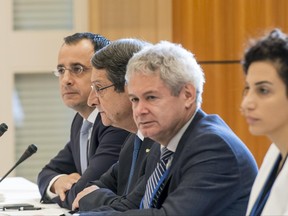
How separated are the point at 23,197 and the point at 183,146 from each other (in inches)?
72.6

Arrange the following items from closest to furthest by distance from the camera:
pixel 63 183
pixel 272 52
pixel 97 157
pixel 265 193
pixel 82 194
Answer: pixel 272 52 → pixel 265 193 → pixel 82 194 → pixel 97 157 → pixel 63 183

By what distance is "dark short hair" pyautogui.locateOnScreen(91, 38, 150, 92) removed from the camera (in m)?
3.79

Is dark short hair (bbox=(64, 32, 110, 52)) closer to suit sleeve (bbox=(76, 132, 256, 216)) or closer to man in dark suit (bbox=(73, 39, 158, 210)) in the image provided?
man in dark suit (bbox=(73, 39, 158, 210))

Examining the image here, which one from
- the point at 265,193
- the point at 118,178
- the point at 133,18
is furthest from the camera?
the point at 133,18

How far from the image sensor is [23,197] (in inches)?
181

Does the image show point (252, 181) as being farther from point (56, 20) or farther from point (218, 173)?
point (56, 20)

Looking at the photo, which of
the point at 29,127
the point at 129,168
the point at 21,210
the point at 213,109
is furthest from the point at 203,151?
the point at 29,127

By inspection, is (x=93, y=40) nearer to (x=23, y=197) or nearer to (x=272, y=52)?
(x=23, y=197)

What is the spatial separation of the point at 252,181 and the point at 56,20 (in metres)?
4.75

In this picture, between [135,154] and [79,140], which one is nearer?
[135,154]

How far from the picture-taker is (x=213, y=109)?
20.6 ft

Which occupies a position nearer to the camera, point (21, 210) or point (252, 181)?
point (252, 181)

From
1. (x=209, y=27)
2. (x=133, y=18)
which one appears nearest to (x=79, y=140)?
(x=209, y=27)

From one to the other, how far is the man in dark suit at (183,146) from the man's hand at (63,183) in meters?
0.94
